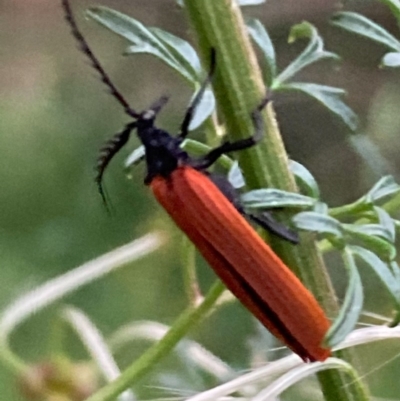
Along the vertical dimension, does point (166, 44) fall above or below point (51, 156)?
above

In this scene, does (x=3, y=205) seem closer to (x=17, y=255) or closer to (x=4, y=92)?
(x=17, y=255)

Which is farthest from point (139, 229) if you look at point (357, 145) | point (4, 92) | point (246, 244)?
Answer: point (246, 244)

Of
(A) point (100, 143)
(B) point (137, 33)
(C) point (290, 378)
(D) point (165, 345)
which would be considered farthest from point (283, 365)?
(A) point (100, 143)

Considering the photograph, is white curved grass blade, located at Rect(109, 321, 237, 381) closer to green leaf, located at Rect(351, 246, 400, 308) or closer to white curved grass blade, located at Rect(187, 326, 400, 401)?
white curved grass blade, located at Rect(187, 326, 400, 401)

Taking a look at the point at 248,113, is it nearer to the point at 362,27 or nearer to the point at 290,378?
the point at 362,27

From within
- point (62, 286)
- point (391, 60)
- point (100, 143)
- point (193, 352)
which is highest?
point (391, 60)

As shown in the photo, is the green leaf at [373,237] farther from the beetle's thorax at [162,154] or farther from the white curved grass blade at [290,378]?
the beetle's thorax at [162,154]
